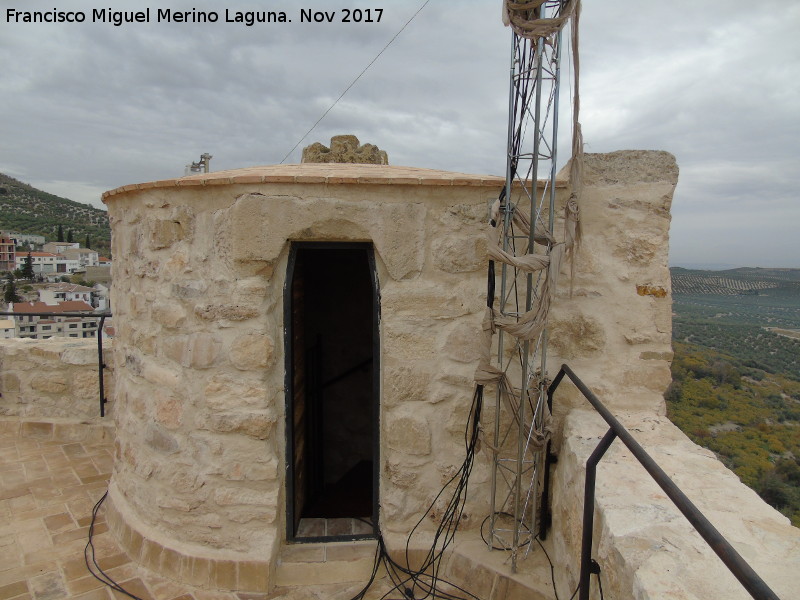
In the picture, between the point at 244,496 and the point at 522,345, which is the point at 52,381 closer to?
the point at 244,496

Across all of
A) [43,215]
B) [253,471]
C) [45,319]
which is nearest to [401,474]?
[253,471]

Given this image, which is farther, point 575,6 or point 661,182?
point 661,182

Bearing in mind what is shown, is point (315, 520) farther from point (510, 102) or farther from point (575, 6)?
point (575, 6)

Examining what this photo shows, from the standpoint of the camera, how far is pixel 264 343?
2.76m

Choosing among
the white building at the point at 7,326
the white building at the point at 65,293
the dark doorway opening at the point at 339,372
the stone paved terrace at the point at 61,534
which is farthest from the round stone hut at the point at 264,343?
the white building at the point at 65,293

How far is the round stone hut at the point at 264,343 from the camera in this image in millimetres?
2713

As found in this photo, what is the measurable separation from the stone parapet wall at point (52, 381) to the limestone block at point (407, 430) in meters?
3.30

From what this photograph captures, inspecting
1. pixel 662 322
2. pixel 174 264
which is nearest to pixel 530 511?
pixel 662 322

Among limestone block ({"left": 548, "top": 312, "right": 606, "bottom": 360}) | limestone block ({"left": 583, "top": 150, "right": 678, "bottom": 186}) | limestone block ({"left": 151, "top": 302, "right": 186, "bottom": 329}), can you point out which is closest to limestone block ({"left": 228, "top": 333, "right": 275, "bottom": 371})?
limestone block ({"left": 151, "top": 302, "right": 186, "bottom": 329})

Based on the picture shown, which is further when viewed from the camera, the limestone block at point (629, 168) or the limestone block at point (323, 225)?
the limestone block at point (629, 168)

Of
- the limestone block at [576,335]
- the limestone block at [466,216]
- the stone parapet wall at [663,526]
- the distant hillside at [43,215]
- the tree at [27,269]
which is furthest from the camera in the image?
the distant hillside at [43,215]

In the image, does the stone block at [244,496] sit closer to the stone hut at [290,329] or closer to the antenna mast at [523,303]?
the stone hut at [290,329]

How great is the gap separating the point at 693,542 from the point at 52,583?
3172mm

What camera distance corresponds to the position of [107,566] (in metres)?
3.01
